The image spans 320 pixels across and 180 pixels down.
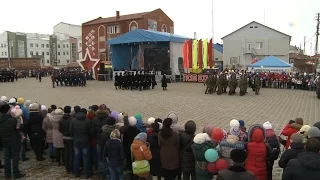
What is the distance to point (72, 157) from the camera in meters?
6.77

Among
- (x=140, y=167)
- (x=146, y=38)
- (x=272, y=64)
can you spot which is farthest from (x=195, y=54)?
(x=140, y=167)

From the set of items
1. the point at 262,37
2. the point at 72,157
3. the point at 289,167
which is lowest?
the point at 72,157

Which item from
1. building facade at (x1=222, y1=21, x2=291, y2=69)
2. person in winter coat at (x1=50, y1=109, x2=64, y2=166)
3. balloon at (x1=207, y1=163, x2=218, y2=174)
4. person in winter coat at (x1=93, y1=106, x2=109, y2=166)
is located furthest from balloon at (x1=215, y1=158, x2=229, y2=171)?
building facade at (x1=222, y1=21, x2=291, y2=69)

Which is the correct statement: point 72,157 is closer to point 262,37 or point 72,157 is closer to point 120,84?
point 120,84

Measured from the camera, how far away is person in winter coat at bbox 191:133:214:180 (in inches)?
197

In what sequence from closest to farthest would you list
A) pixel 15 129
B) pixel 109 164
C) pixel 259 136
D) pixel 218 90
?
pixel 259 136 → pixel 109 164 → pixel 15 129 → pixel 218 90

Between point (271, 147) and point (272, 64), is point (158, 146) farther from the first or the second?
point (272, 64)

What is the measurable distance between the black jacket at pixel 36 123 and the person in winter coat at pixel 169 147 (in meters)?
3.43

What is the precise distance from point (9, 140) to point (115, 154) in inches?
92.6

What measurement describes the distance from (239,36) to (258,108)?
1324 inches

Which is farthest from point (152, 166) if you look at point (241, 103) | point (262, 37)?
point (262, 37)

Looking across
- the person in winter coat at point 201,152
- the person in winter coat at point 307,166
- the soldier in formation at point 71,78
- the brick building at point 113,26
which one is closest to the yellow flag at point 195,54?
the soldier in formation at point 71,78

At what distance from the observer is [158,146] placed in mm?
5668

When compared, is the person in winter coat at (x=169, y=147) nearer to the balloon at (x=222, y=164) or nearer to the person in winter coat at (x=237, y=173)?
the balloon at (x=222, y=164)
